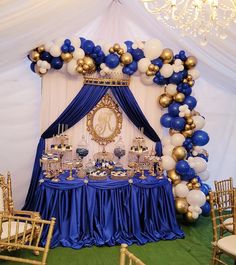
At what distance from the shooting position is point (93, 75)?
446cm

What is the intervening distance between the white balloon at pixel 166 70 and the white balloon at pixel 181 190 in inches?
54.0

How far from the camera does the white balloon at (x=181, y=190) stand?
14.7ft

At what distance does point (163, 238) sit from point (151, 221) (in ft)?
0.77

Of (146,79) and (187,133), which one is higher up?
(146,79)

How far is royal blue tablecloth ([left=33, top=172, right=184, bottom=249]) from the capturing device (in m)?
3.96

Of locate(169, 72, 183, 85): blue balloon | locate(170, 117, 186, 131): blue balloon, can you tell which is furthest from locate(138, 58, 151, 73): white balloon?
locate(170, 117, 186, 131): blue balloon

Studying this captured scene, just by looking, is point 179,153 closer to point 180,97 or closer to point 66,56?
point 180,97

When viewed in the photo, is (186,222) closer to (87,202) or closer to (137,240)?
(137,240)

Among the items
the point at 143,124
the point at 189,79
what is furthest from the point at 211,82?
the point at 143,124

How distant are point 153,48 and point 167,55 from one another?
0.75 ft

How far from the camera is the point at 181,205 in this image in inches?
177

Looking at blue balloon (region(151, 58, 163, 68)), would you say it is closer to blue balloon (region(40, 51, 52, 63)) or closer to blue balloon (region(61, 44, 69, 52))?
blue balloon (region(61, 44, 69, 52))

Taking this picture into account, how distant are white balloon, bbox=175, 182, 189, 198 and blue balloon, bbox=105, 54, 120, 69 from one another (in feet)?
5.51

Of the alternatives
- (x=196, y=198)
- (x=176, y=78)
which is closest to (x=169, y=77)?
(x=176, y=78)
